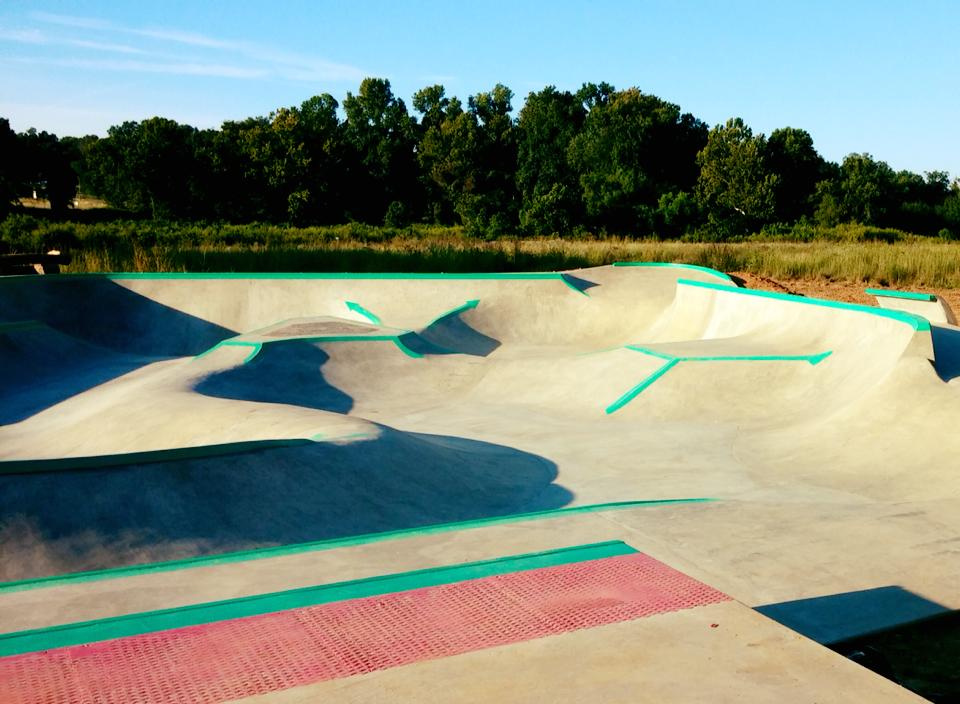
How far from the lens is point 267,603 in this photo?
347 cm

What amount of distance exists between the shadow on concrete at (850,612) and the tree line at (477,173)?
42.1 metres

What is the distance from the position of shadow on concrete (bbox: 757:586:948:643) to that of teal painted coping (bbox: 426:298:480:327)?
11.8m

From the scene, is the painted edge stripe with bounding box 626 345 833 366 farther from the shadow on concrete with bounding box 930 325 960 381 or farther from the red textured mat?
the red textured mat

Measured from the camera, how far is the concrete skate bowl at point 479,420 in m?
5.60

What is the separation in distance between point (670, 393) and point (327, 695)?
8.67 meters

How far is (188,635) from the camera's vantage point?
3150 millimetres

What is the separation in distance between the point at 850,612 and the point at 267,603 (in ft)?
9.39

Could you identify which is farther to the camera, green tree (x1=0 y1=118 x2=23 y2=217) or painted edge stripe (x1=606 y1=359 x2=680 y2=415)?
green tree (x1=0 y1=118 x2=23 y2=217)

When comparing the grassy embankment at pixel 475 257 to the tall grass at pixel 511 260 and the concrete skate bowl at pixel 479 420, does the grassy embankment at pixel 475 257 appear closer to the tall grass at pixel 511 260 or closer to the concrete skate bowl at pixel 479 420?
the tall grass at pixel 511 260

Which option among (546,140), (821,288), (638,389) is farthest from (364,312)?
(546,140)

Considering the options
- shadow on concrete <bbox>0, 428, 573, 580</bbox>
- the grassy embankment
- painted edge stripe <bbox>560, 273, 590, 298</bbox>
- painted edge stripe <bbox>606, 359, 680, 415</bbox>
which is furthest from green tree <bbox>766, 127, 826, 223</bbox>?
shadow on concrete <bbox>0, 428, 573, 580</bbox>

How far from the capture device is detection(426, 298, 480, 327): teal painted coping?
15818 mm

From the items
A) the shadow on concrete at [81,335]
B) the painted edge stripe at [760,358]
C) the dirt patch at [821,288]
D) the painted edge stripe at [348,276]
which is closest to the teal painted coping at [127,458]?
the painted edge stripe at [760,358]

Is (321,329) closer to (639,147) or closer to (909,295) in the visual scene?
(909,295)
